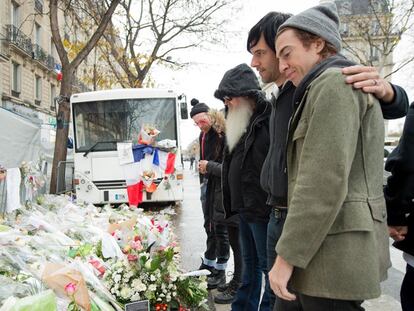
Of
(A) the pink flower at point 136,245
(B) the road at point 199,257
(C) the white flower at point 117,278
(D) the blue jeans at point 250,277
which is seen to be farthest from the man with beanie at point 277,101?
(B) the road at point 199,257

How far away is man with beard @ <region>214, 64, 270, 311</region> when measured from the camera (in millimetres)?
2762

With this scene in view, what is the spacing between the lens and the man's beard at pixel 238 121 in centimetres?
300

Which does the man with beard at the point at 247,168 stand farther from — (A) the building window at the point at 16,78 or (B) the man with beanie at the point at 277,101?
(A) the building window at the point at 16,78

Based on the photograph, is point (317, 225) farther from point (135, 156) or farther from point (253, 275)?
point (135, 156)

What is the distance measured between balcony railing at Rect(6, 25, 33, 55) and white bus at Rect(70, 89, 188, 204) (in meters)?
18.8

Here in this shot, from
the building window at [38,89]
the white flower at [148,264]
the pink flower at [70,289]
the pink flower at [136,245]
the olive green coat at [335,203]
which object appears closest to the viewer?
the olive green coat at [335,203]

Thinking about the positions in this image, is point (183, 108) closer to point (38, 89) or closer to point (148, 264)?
point (148, 264)

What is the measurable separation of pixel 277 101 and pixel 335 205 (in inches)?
38.0

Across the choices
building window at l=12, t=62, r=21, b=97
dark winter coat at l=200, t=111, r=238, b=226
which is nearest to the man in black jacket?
dark winter coat at l=200, t=111, r=238, b=226

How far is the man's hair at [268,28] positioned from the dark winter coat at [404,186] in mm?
854

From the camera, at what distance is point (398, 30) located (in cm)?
1711

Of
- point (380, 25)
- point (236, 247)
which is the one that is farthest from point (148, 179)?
point (380, 25)

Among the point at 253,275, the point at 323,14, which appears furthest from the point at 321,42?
the point at 253,275

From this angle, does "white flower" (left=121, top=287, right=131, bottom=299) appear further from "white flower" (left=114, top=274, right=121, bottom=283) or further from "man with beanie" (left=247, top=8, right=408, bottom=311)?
"man with beanie" (left=247, top=8, right=408, bottom=311)
